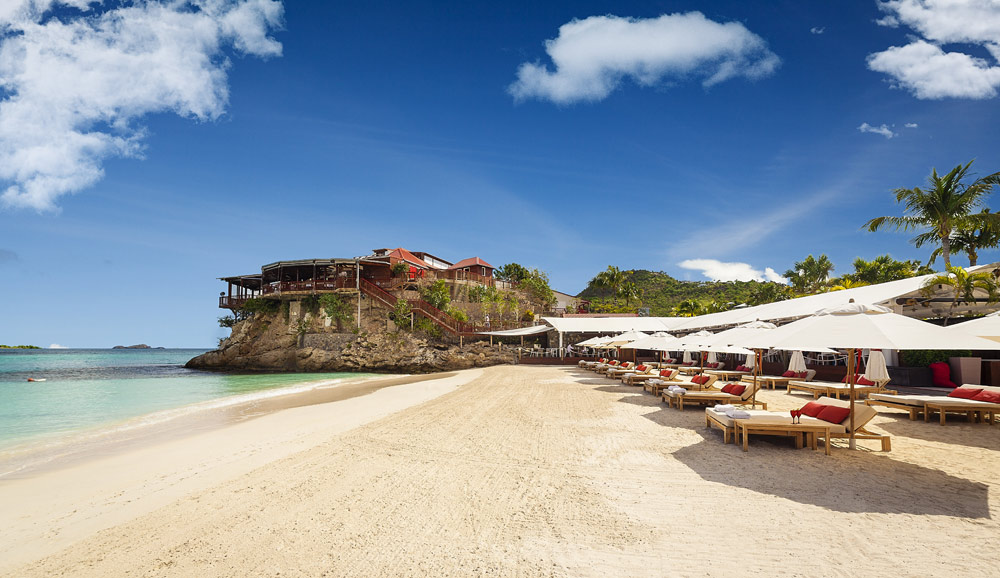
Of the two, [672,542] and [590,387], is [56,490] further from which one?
[590,387]

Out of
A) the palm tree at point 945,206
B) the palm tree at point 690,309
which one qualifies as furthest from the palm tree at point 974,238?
the palm tree at point 690,309

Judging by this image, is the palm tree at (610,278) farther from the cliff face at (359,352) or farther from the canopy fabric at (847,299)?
the canopy fabric at (847,299)

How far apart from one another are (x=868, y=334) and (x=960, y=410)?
15.2ft

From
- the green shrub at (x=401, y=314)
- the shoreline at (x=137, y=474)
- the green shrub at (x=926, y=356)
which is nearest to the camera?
the shoreline at (x=137, y=474)

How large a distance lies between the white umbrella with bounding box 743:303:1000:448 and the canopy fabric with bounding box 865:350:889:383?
22.8ft

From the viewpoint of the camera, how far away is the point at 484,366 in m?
32.0

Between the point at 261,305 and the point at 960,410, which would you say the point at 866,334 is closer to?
the point at 960,410

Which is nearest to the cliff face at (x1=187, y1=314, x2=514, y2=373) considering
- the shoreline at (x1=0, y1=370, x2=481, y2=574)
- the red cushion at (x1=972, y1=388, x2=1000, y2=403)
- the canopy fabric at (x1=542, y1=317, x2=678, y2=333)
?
the canopy fabric at (x1=542, y1=317, x2=678, y2=333)

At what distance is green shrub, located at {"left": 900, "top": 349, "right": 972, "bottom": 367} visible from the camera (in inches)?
551

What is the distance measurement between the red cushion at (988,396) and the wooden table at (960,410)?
0.25 metres

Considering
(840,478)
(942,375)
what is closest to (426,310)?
(942,375)

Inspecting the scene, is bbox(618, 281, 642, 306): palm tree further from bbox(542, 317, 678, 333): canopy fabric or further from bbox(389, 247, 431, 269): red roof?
bbox(389, 247, 431, 269): red roof

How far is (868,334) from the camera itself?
5.93 metres

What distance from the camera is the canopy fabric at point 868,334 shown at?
562cm
